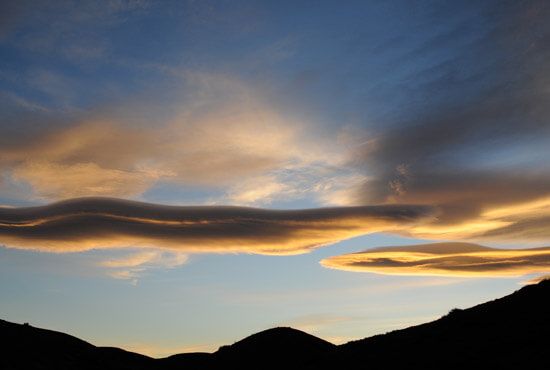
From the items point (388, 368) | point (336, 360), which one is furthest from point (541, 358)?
point (336, 360)

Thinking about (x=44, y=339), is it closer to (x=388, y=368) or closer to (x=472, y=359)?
(x=388, y=368)

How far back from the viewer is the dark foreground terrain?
1588 inches

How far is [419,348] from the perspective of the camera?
1875 inches

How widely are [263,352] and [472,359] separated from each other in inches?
1763

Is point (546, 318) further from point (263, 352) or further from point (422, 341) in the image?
point (263, 352)

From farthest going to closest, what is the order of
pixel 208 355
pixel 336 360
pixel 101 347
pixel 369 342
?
pixel 208 355, pixel 101 347, pixel 369 342, pixel 336 360

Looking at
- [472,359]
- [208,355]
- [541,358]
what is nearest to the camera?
[541,358]

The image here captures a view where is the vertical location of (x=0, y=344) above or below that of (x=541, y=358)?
above

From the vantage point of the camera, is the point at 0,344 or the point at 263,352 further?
the point at 263,352

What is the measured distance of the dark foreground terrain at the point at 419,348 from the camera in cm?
4034

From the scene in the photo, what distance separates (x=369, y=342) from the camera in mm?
57500

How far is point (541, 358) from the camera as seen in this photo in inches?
1447

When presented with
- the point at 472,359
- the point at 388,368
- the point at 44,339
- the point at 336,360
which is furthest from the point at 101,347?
the point at 472,359

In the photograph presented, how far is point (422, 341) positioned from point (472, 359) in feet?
31.6
